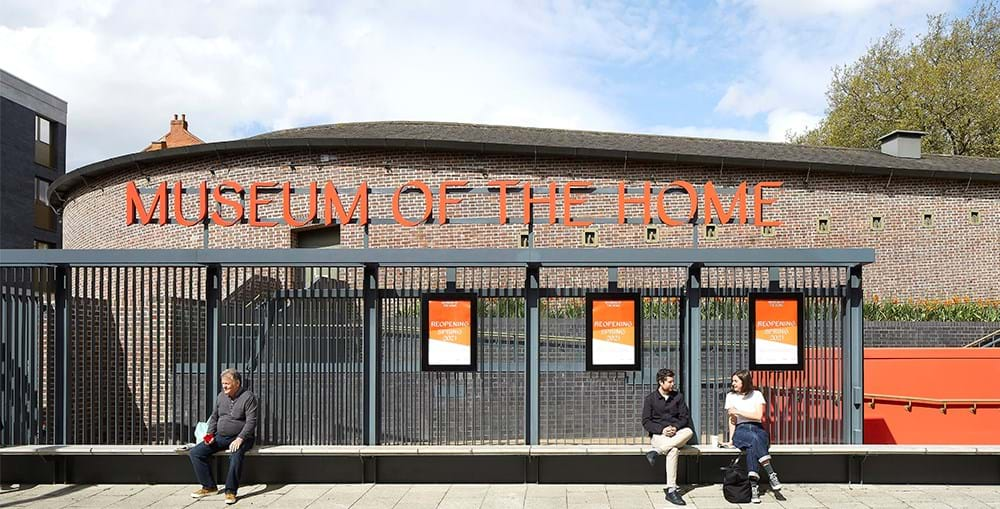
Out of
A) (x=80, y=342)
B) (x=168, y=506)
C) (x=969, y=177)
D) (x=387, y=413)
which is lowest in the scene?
(x=168, y=506)

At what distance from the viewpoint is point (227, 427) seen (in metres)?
8.74

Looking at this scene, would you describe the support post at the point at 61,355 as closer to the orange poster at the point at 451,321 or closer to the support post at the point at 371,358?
the support post at the point at 371,358

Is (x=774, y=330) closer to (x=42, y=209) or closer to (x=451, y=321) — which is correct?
(x=451, y=321)

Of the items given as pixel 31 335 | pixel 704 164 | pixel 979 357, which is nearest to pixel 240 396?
pixel 31 335

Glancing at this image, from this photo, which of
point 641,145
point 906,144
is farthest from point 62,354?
point 906,144

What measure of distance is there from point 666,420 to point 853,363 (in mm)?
2159

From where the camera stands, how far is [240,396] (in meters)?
8.81

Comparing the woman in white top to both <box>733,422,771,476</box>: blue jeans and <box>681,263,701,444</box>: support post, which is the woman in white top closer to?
<box>733,422,771,476</box>: blue jeans

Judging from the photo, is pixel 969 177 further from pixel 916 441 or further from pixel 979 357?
pixel 916 441

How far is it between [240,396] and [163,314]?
1.88m

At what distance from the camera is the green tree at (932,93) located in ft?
117

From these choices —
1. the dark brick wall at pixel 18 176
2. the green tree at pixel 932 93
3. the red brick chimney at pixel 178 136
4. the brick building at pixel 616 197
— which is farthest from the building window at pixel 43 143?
the green tree at pixel 932 93

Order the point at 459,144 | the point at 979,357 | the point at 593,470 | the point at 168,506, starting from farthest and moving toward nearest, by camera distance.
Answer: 1. the point at 459,144
2. the point at 979,357
3. the point at 593,470
4. the point at 168,506

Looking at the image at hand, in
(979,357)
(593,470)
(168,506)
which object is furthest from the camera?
(979,357)
